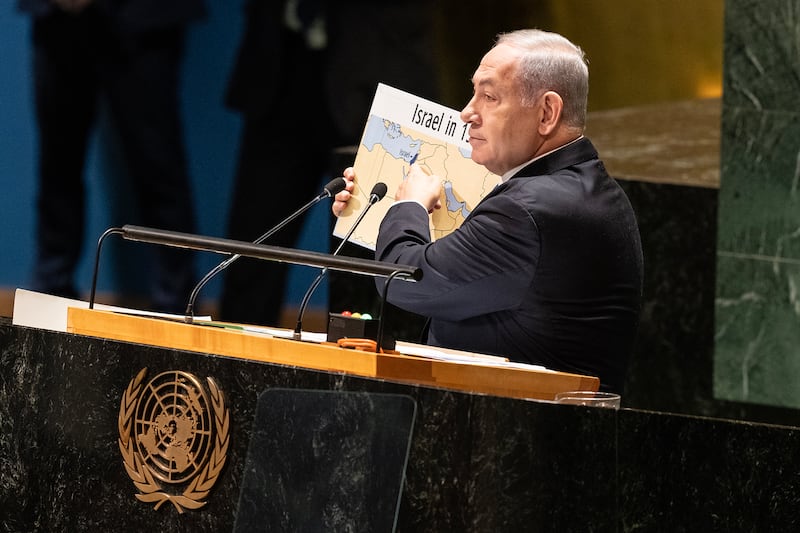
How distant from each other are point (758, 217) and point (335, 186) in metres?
2.90

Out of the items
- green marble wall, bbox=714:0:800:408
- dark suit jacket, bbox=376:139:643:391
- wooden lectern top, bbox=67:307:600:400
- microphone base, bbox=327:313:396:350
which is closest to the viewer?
wooden lectern top, bbox=67:307:600:400

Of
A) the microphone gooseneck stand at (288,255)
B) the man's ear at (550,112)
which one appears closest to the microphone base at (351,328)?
the microphone gooseneck stand at (288,255)

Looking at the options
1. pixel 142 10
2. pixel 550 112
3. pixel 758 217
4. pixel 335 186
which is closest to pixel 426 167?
pixel 335 186

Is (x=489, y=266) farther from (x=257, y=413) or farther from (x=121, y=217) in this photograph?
(x=121, y=217)

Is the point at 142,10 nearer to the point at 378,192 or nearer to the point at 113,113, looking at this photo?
the point at 113,113

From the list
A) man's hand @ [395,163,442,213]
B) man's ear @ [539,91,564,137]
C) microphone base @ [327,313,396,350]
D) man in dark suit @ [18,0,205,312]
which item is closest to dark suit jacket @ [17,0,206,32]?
man in dark suit @ [18,0,205,312]

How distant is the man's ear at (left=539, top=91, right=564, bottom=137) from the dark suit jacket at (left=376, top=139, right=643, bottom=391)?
9 centimetres

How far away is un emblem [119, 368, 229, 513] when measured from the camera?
2672mm

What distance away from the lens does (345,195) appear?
361 cm

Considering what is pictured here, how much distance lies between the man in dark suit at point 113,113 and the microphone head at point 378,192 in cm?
313

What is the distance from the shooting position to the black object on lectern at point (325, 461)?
8.20 ft

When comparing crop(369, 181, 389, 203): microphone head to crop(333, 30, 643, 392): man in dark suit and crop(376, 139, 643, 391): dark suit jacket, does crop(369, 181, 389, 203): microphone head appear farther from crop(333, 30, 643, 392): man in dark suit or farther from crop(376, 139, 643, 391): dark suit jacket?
crop(376, 139, 643, 391): dark suit jacket

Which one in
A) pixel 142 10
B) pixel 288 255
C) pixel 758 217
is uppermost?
pixel 142 10

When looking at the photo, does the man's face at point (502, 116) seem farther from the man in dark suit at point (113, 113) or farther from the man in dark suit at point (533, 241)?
the man in dark suit at point (113, 113)
